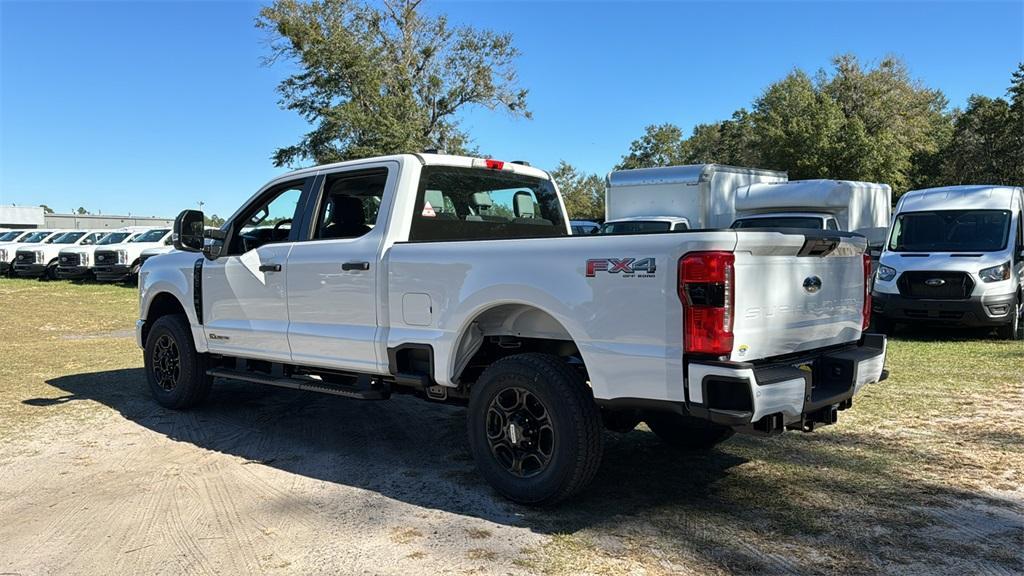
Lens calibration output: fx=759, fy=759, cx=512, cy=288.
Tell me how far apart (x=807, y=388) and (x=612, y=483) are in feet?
4.83

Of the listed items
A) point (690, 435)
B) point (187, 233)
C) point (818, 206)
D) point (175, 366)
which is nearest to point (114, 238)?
point (175, 366)

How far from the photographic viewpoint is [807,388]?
3.73 m

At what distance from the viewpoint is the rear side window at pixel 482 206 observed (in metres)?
5.26

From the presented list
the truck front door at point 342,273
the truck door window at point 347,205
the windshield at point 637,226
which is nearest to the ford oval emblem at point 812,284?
the truck front door at point 342,273

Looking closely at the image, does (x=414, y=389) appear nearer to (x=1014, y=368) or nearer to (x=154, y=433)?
(x=154, y=433)

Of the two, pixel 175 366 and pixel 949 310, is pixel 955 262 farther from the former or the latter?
pixel 175 366

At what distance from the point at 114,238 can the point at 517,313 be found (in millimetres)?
22773

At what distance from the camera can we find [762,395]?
3461 millimetres

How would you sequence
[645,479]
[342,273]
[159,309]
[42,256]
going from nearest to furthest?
[645,479] → [342,273] → [159,309] → [42,256]

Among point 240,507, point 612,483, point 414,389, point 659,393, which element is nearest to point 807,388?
point 659,393

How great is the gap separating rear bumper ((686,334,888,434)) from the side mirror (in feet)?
14.8

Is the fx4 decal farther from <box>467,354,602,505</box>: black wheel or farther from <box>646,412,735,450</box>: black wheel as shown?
<box>646,412,735,450</box>: black wheel

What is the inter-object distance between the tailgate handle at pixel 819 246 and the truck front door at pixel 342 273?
2.56m

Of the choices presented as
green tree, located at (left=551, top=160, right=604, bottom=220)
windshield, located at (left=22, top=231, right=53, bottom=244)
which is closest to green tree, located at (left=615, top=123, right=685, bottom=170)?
green tree, located at (left=551, top=160, right=604, bottom=220)
